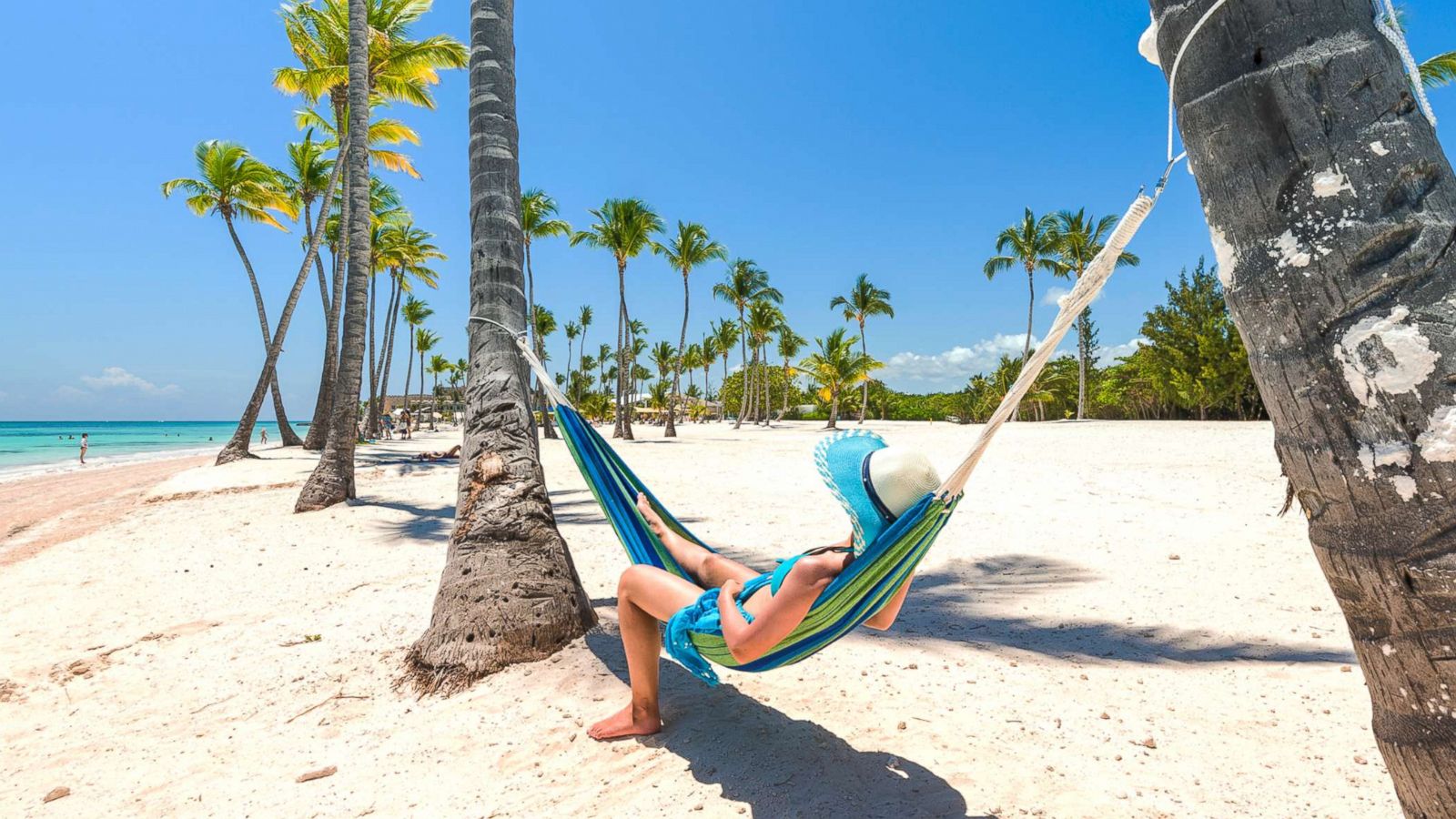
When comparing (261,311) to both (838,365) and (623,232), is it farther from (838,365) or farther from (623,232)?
(838,365)

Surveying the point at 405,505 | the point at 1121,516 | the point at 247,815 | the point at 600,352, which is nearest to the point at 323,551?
the point at 405,505

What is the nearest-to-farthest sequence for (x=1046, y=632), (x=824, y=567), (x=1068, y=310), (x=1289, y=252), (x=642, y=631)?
(x=1289, y=252), (x=1068, y=310), (x=824, y=567), (x=642, y=631), (x=1046, y=632)

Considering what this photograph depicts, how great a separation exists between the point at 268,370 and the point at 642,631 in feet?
47.5

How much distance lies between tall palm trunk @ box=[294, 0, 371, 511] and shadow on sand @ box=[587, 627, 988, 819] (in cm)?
622

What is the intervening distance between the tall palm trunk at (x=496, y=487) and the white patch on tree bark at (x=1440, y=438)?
2.66 metres

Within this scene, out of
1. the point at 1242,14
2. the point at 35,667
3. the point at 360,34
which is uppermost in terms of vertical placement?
the point at 360,34

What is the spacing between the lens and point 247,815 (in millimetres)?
1892

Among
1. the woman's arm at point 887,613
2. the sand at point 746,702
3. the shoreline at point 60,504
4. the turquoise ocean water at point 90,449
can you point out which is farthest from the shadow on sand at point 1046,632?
the turquoise ocean water at point 90,449

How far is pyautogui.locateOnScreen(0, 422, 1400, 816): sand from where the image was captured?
186 cm

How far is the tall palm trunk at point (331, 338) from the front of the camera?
10500 millimetres

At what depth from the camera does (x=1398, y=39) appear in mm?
941

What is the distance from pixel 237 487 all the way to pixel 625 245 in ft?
46.2

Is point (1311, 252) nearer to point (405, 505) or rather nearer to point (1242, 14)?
point (1242, 14)

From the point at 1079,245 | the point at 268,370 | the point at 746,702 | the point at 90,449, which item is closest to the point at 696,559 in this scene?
the point at 746,702
